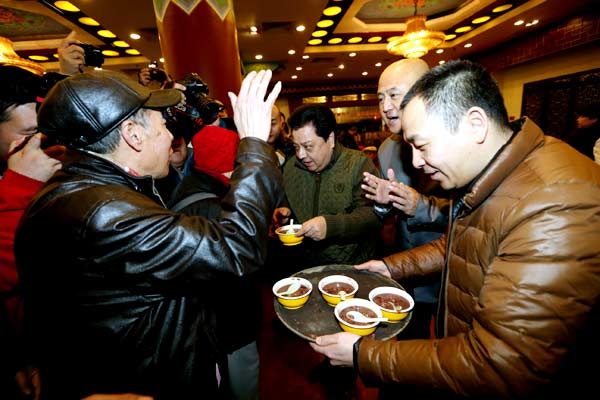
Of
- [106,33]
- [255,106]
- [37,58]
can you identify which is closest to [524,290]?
[255,106]

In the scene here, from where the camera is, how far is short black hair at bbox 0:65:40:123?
1.66 metres

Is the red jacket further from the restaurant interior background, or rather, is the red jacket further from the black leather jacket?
the restaurant interior background

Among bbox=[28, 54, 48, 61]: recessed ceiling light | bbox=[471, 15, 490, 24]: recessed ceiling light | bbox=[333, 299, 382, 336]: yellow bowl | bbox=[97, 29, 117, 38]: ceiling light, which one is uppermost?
bbox=[28, 54, 48, 61]: recessed ceiling light

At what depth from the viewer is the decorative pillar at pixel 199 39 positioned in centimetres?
352

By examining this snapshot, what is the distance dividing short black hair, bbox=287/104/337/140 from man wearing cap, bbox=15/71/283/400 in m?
1.32

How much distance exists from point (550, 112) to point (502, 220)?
11237mm

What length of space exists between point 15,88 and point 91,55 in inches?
36.9

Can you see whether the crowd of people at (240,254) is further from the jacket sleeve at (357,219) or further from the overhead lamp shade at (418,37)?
the overhead lamp shade at (418,37)

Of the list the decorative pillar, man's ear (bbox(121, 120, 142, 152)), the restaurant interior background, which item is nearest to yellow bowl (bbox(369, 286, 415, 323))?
man's ear (bbox(121, 120, 142, 152))

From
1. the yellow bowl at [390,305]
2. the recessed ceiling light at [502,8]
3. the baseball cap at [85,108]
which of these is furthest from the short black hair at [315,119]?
the recessed ceiling light at [502,8]

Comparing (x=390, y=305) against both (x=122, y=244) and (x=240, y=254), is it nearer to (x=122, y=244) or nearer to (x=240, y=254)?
(x=240, y=254)

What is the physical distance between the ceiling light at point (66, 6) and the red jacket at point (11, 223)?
606cm

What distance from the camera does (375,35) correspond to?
29.1 ft

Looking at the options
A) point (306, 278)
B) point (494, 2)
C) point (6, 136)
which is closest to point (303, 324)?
point (306, 278)
